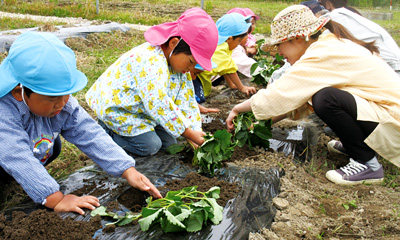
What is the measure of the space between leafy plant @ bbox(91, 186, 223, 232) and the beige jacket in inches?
40.0

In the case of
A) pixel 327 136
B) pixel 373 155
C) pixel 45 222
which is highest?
pixel 45 222

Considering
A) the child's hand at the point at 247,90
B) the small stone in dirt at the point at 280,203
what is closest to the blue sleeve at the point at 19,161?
the small stone in dirt at the point at 280,203

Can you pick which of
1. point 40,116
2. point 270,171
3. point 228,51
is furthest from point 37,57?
point 228,51

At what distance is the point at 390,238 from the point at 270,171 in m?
0.75

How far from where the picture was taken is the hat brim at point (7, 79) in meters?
1.72

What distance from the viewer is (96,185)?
2.17m

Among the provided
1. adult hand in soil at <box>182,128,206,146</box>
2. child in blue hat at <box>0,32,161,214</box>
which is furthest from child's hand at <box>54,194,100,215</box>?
adult hand in soil at <box>182,128,206,146</box>

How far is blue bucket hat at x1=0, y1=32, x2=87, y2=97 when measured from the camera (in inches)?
65.4

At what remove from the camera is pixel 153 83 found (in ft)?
8.04

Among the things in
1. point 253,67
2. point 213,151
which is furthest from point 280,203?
point 253,67

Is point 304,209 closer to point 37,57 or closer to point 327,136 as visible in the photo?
point 327,136

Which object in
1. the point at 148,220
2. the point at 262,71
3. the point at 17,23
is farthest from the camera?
the point at 17,23

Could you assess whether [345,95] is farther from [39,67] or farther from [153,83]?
[39,67]

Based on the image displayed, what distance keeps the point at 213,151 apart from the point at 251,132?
1.73 feet
